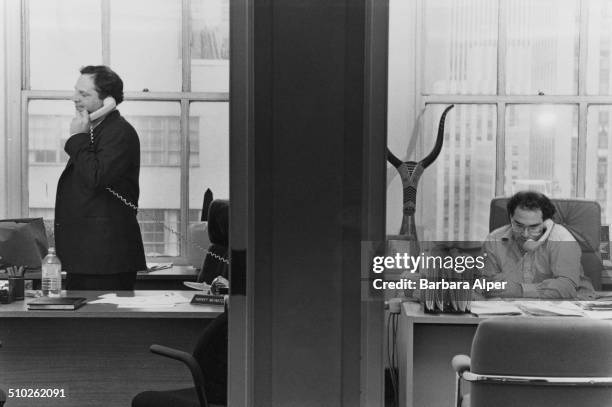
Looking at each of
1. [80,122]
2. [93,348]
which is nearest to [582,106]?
[80,122]

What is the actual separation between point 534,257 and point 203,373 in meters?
1.14

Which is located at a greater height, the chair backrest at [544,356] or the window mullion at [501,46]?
the window mullion at [501,46]

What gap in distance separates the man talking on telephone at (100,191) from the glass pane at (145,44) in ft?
0.18

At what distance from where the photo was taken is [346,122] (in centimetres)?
230

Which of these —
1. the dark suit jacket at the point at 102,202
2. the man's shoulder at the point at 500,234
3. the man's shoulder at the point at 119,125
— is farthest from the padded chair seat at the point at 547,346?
the man's shoulder at the point at 119,125

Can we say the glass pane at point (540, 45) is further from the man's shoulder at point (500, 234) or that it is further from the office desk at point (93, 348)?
the office desk at point (93, 348)

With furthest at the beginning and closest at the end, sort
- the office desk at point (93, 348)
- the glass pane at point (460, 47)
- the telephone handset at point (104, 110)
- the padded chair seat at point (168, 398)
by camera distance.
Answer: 1. the padded chair seat at point (168, 398)
2. the office desk at point (93, 348)
3. the telephone handset at point (104, 110)
4. the glass pane at point (460, 47)

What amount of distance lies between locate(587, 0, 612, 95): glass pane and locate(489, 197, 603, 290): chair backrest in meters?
0.33

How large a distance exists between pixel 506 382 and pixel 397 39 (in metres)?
1.03

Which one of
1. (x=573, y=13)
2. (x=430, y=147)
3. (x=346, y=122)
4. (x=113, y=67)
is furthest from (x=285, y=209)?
(x=573, y=13)

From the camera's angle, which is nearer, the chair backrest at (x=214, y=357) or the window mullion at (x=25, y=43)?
the window mullion at (x=25, y=43)

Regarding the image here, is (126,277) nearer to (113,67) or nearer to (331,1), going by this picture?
(113,67)

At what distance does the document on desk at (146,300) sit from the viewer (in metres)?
2.53

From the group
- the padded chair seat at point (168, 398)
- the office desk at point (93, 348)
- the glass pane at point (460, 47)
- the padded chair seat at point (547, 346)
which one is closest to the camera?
the padded chair seat at point (547, 346)
